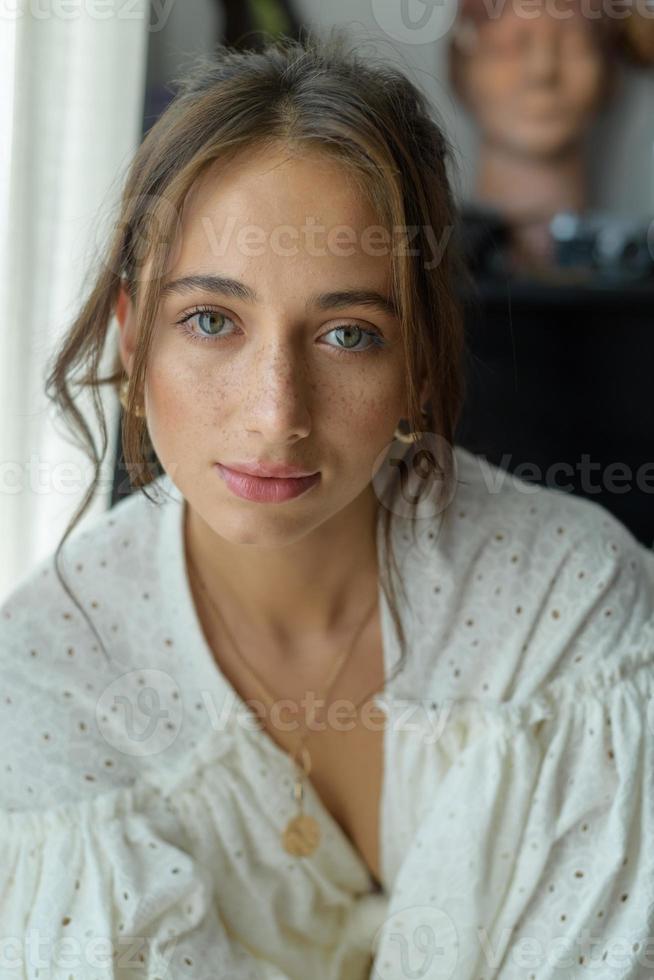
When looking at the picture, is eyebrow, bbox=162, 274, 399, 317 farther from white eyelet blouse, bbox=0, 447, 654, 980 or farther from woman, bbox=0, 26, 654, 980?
white eyelet blouse, bbox=0, 447, 654, 980

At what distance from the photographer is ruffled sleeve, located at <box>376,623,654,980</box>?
37.6 inches

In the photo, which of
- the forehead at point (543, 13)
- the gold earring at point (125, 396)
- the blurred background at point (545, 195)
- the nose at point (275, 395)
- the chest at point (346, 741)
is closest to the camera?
the nose at point (275, 395)

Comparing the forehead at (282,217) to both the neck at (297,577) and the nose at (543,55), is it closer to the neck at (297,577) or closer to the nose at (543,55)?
the neck at (297,577)

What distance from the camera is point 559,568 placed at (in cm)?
108

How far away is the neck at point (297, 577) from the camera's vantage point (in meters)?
1.06

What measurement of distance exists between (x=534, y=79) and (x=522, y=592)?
154 cm

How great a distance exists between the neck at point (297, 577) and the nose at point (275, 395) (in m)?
0.20

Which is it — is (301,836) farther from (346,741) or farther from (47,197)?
(47,197)

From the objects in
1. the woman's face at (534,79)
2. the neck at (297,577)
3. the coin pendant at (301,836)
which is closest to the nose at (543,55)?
the woman's face at (534,79)

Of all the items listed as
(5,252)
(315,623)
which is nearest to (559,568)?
(315,623)

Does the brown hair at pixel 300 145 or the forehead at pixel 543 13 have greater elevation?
the forehead at pixel 543 13

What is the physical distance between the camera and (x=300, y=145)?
2.93 feet

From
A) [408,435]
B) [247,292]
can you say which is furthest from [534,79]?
[247,292]

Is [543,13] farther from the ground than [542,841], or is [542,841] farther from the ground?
[543,13]
